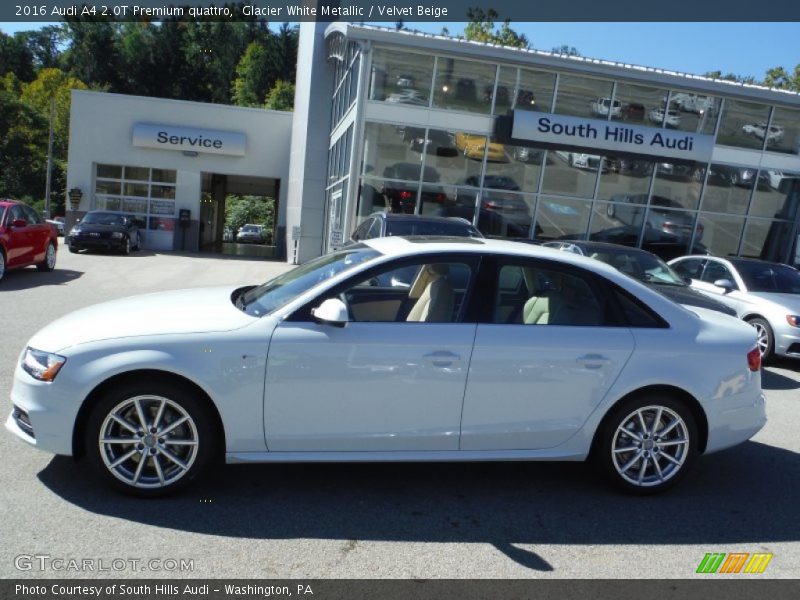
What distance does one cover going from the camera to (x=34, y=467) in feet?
13.7

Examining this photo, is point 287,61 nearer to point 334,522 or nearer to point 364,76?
point 364,76

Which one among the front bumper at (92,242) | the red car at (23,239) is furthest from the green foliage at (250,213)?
the red car at (23,239)

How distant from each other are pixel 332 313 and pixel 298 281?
778mm

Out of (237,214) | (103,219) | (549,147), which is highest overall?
(549,147)

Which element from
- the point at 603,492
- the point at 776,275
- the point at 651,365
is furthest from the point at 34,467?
the point at 776,275

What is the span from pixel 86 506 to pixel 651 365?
3.42 m

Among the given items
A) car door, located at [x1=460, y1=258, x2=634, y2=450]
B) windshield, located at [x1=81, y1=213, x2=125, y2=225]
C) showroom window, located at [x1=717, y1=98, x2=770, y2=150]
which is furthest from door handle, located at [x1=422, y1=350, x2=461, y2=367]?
windshield, located at [x1=81, y1=213, x2=125, y2=225]

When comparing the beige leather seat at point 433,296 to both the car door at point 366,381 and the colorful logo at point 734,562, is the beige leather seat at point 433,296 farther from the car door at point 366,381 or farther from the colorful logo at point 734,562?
the colorful logo at point 734,562

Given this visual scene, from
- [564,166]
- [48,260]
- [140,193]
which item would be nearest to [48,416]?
[48,260]

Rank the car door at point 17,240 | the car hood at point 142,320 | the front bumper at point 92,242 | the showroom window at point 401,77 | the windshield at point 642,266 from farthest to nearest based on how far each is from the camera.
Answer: the front bumper at point 92,242 < the showroom window at point 401,77 < the car door at point 17,240 < the windshield at point 642,266 < the car hood at point 142,320

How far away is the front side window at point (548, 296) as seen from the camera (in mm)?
4254

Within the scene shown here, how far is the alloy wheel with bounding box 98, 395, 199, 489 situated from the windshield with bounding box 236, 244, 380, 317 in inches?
29.7

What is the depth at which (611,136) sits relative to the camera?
18.1 meters
